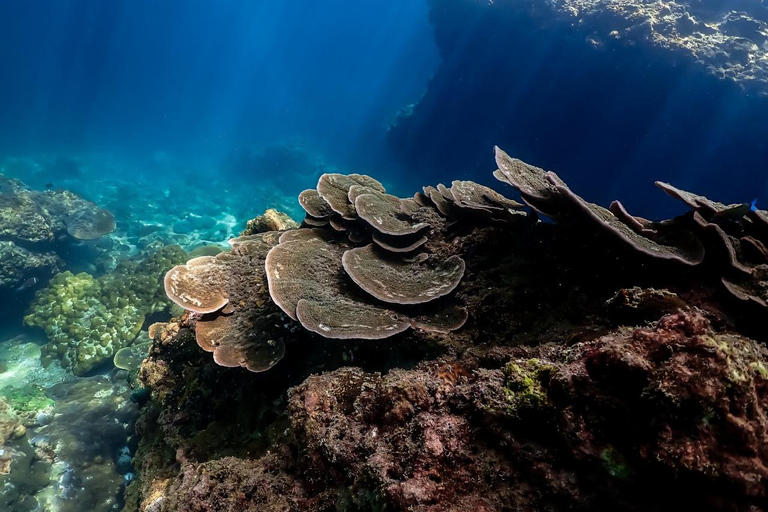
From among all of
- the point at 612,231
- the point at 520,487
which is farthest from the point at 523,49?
the point at 520,487

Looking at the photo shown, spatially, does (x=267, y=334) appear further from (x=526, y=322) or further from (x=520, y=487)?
(x=520, y=487)

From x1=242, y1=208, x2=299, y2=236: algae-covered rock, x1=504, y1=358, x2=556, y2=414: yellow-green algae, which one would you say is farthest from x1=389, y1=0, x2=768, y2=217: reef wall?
x1=504, y1=358, x2=556, y2=414: yellow-green algae

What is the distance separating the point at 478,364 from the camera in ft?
7.63

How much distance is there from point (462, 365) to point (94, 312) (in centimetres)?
1150

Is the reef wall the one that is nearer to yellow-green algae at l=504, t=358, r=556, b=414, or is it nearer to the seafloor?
the seafloor

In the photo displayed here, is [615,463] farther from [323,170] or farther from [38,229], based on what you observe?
[323,170]

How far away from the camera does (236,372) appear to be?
12.4ft

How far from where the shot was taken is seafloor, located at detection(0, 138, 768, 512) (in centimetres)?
143

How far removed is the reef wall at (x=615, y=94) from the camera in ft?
53.6

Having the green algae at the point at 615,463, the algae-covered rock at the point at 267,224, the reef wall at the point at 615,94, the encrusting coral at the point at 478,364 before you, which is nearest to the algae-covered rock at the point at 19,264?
the algae-covered rock at the point at 267,224

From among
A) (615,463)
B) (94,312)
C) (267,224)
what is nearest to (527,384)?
(615,463)

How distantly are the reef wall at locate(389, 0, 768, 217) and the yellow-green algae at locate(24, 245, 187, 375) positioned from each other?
1887cm

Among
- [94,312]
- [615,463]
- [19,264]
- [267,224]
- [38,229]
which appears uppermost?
[38,229]

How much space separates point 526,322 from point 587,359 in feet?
3.46
